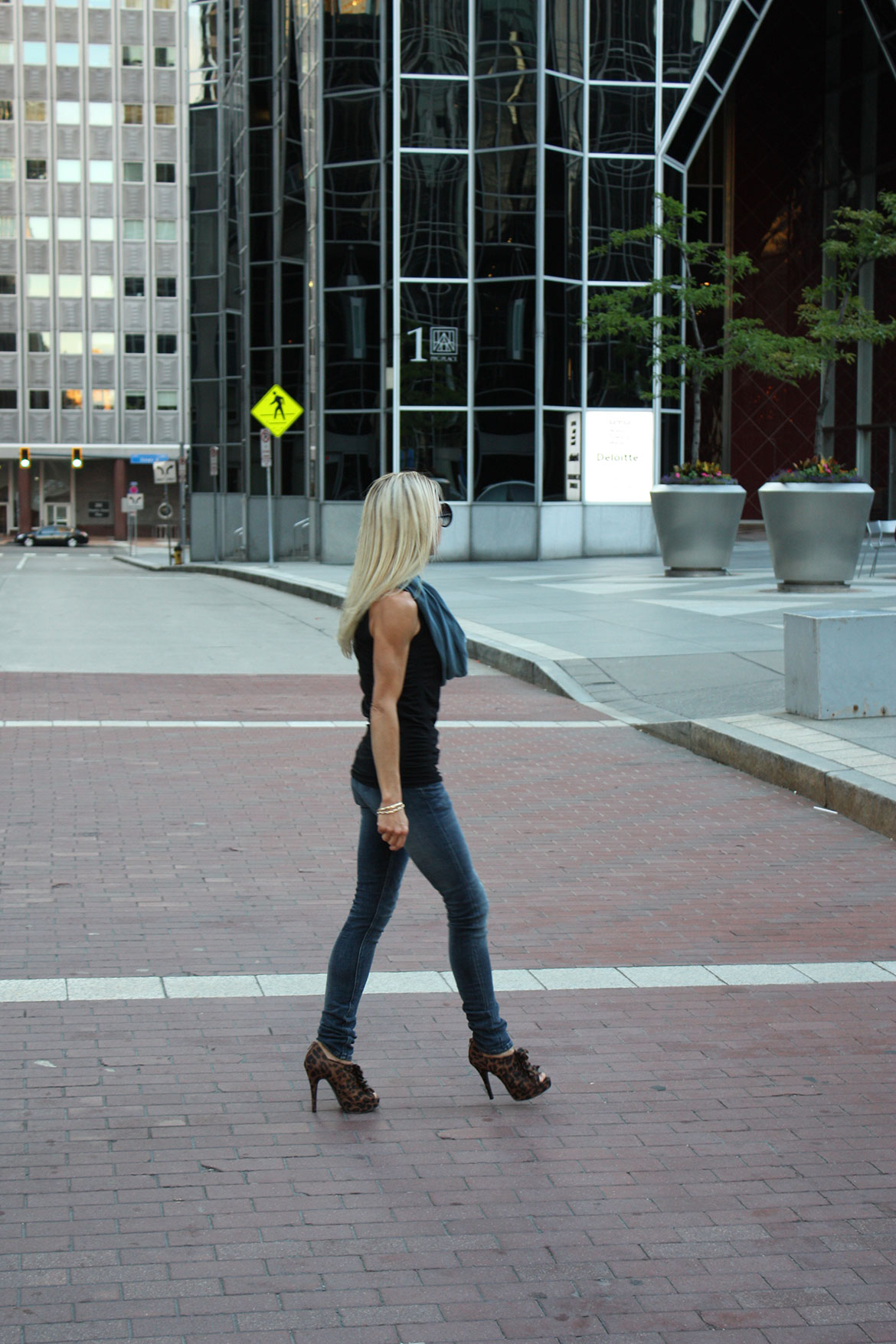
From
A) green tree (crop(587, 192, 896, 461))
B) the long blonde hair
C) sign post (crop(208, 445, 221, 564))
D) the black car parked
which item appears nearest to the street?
the long blonde hair

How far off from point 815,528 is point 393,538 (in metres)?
15.9

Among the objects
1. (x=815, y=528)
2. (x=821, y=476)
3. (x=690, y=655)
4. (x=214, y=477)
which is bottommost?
(x=690, y=655)

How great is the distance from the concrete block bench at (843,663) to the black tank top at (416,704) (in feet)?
20.7

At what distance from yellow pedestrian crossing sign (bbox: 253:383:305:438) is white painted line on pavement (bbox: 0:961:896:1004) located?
26705mm

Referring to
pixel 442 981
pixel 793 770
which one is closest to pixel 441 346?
pixel 793 770

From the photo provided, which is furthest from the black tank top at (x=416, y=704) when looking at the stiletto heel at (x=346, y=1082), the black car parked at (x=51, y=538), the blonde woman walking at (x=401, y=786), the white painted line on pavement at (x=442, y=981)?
the black car parked at (x=51, y=538)

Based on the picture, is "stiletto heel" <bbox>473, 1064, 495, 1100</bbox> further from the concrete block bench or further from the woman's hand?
the concrete block bench

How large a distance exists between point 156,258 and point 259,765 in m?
83.5

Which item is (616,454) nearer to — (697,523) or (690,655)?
(697,523)

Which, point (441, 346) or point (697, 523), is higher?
point (441, 346)

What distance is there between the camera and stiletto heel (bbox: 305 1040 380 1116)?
434 centimetres

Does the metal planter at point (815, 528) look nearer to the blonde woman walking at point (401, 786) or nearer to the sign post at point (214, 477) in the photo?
the blonde woman walking at point (401, 786)

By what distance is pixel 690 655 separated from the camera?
14234 millimetres

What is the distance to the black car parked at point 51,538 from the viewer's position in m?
80.3
